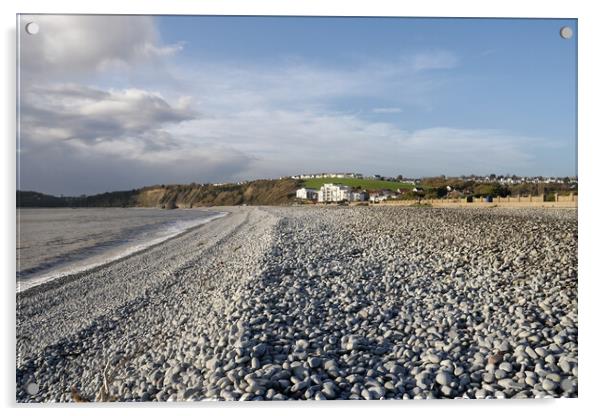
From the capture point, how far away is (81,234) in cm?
897

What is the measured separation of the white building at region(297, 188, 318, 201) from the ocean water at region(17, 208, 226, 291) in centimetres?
140

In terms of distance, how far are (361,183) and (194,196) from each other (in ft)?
6.25

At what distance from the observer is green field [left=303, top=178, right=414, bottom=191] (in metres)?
4.96

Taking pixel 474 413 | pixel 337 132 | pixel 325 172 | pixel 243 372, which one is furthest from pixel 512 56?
pixel 243 372

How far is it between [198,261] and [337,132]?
11.9ft

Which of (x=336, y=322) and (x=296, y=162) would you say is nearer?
(x=336, y=322)

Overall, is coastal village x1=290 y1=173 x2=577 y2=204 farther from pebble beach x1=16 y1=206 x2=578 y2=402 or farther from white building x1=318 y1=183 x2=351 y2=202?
pebble beach x1=16 y1=206 x2=578 y2=402

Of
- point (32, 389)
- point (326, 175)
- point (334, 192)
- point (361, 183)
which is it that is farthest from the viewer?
point (334, 192)

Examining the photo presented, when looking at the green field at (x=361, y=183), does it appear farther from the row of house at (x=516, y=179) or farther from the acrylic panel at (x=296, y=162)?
the row of house at (x=516, y=179)

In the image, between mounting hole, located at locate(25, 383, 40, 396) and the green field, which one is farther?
the green field

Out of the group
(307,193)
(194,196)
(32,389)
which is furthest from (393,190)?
(32,389)

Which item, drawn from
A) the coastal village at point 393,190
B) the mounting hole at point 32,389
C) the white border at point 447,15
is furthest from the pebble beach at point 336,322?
the coastal village at point 393,190

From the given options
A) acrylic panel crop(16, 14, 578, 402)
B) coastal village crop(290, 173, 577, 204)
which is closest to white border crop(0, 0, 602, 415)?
acrylic panel crop(16, 14, 578, 402)

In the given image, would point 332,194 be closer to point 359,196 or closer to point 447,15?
point 359,196
